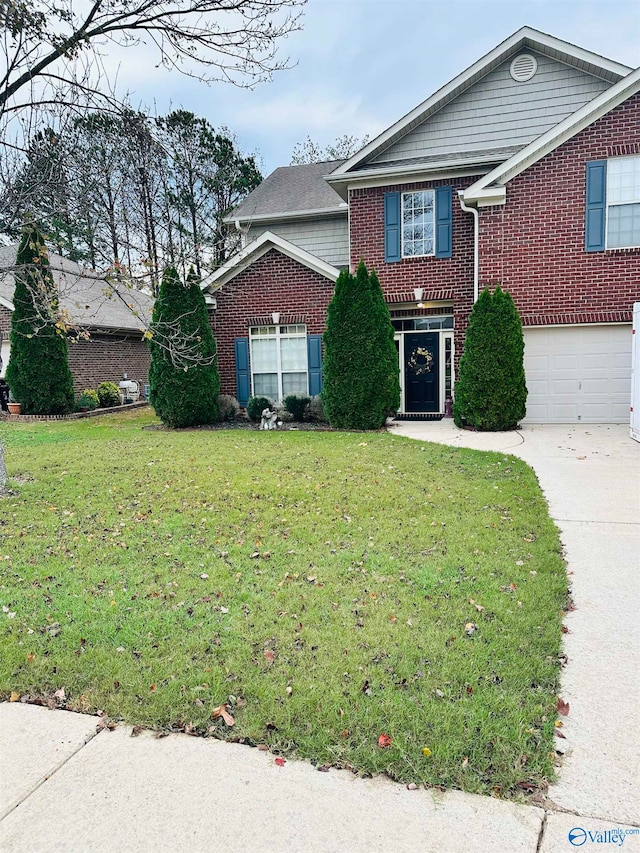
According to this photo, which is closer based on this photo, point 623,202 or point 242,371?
point 623,202

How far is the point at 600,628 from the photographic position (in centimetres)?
333

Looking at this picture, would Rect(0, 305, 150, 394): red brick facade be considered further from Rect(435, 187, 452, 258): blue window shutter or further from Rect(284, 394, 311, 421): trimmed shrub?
Rect(435, 187, 452, 258): blue window shutter

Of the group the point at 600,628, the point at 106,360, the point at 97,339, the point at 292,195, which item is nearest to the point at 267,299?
the point at 292,195

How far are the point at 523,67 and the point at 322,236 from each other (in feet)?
20.4

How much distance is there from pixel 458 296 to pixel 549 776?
37.5 feet

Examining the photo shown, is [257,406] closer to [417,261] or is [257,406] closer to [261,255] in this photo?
[261,255]

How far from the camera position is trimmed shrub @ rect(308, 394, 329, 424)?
12695 millimetres

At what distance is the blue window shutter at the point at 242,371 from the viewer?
13.8 meters

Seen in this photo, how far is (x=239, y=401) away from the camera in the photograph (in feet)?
45.7

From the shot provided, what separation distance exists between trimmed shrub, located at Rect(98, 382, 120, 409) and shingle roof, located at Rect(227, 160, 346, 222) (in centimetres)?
629

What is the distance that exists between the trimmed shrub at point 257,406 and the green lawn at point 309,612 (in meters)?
5.86

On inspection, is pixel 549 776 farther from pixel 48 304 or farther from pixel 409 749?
pixel 48 304

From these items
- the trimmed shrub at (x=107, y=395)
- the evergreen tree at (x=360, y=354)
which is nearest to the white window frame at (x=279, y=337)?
the evergreen tree at (x=360, y=354)

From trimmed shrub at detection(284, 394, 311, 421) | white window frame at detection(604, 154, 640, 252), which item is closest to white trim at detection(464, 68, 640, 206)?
white window frame at detection(604, 154, 640, 252)
